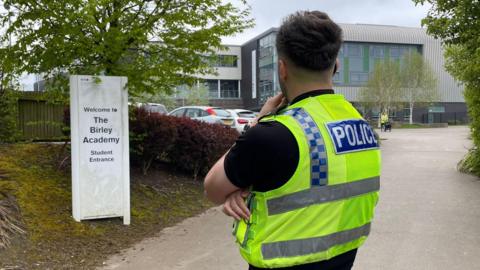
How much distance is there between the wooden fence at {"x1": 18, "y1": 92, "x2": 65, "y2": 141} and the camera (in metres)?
10.5

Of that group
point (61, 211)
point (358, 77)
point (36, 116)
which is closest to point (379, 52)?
point (358, 77)

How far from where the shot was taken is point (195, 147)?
937 centimetres

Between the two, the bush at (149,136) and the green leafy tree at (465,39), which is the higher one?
the green leafy tree at (465,39)

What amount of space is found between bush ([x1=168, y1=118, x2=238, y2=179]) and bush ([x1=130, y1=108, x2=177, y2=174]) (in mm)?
436

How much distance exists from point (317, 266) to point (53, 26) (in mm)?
5568

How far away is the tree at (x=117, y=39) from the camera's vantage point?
20.6 feet

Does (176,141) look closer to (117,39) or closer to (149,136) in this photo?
(149,136)

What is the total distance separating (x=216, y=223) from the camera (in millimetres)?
7090

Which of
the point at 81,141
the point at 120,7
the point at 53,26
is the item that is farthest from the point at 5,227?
the point at 120,7

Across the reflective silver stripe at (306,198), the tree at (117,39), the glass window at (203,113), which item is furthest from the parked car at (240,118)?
the reflective silver stripe at (306,198)

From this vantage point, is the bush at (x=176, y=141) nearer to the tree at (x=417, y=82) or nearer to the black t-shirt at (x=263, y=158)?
the black t-shirt at (x=263, y=158)

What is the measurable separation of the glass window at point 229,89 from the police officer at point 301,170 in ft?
226

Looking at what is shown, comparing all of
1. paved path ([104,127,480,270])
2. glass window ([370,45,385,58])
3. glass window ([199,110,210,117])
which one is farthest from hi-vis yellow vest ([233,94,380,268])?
glass window ([370,45,385,58])

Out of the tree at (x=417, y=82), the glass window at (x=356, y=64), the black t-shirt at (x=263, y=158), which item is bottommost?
the black t-shirt at (x=263, y=158)
